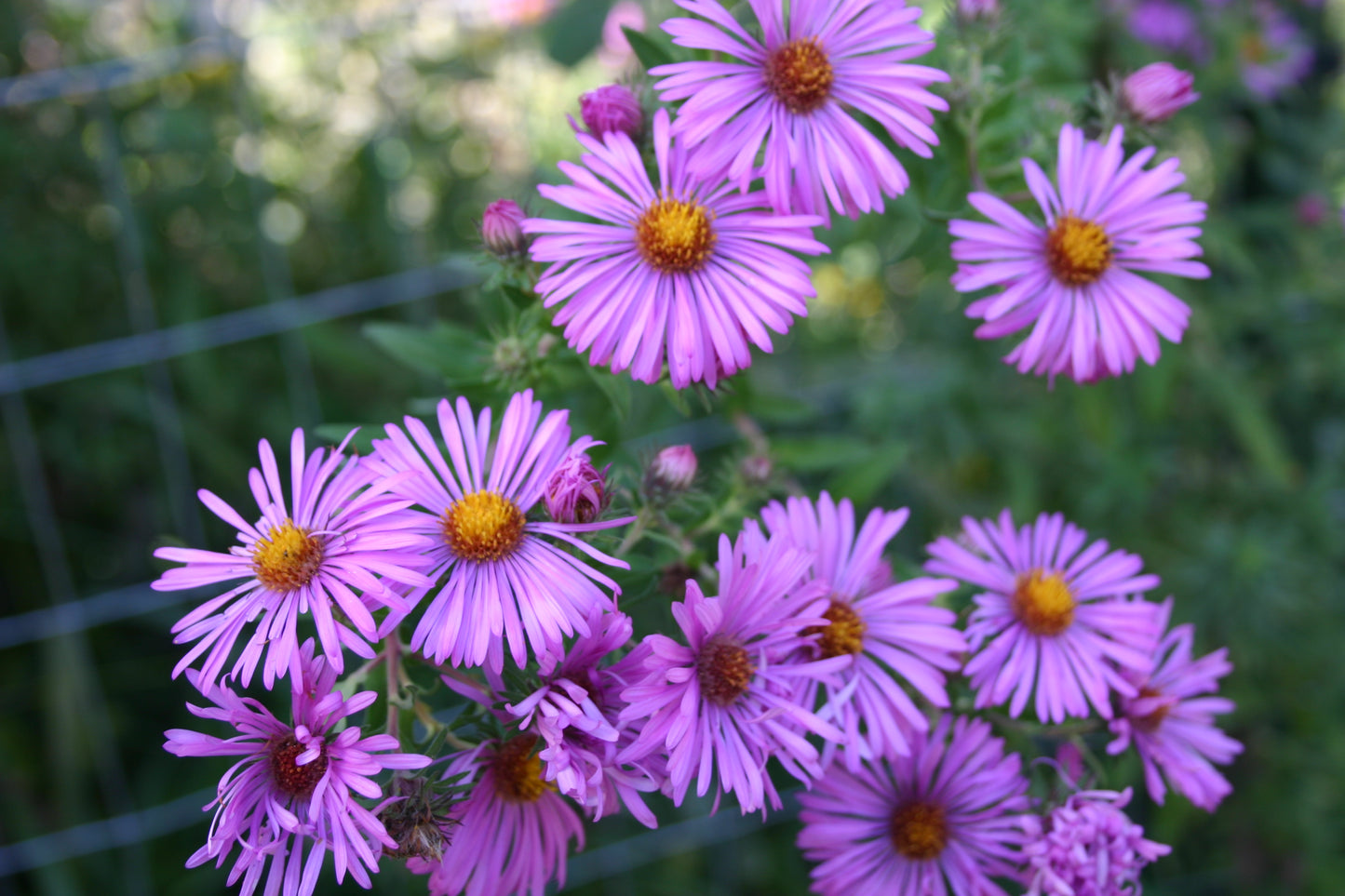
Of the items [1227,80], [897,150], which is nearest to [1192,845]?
[1227,80]

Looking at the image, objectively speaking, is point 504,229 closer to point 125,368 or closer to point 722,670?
point 722,670

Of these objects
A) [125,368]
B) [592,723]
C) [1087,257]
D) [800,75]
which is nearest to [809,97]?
[800,75]

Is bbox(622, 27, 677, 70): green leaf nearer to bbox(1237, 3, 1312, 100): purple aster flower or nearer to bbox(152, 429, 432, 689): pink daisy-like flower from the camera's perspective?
bbox(152, 429, 432, 689): pink daisy-like flower

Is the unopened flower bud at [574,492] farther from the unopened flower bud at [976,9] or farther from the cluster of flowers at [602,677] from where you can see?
the unopened flower bud at [976,9]

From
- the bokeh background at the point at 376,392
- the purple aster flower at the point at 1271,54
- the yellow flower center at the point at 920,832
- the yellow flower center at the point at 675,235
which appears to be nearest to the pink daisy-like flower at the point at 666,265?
the yellow flower center at the point at 675,235

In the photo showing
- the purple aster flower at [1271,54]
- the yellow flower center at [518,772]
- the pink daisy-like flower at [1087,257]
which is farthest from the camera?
the purple aster flower at [1271,54]

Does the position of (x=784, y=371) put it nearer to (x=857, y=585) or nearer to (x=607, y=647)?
(x=857, y=585)

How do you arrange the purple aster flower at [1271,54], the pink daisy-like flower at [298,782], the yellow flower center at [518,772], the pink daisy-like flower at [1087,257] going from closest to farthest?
1. the pink daisy-like flower at [298,782]
2. the yellow flower center at [518,772]
3. the pink daisy-like flower at [1087,257]
4. the purple aster flower at [1271,54]
